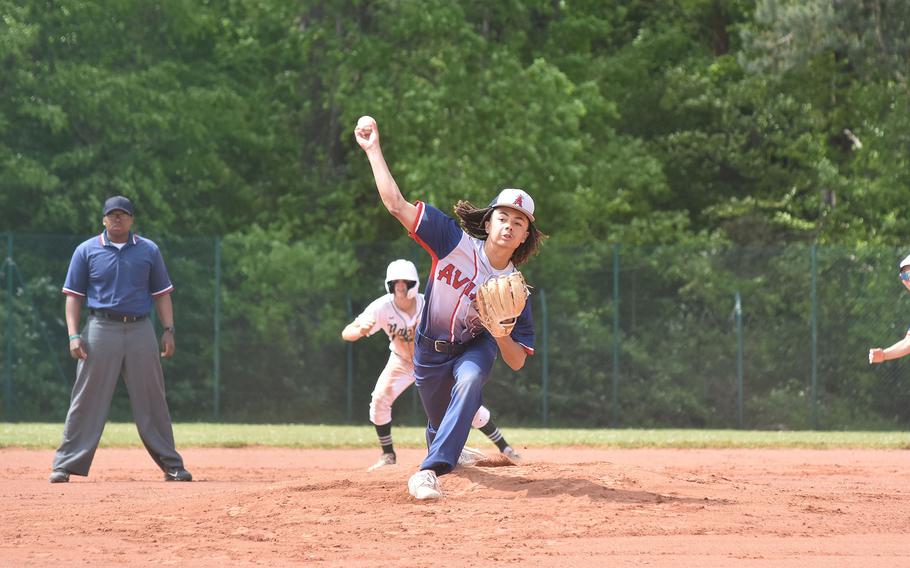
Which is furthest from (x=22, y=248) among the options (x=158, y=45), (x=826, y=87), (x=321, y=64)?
(x=826, y=87)

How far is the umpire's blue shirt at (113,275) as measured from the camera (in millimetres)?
11055

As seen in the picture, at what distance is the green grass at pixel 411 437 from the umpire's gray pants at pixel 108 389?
448 cm

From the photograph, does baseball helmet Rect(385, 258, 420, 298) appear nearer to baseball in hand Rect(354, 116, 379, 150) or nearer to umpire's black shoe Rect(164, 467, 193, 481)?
umpire's black shoe Rect(164, 467, 193, 481)

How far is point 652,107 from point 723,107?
2.79 m

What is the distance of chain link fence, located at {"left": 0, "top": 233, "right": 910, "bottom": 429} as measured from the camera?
72.0 feet

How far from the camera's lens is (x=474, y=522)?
7.79 m

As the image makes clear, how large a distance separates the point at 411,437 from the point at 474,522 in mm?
10328

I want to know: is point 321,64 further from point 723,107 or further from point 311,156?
point 723,107

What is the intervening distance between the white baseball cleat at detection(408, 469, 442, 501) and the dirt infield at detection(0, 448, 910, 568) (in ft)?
0.19

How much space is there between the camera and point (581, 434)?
19.4 m

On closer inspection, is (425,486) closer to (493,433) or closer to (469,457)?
(469,457)

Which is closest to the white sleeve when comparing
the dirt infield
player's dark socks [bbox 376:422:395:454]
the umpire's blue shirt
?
player's dark socks [bbox 376:422:395:454]

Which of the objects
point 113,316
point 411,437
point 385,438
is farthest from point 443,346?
point 411,437

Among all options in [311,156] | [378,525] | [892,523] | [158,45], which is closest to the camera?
[378,525]
